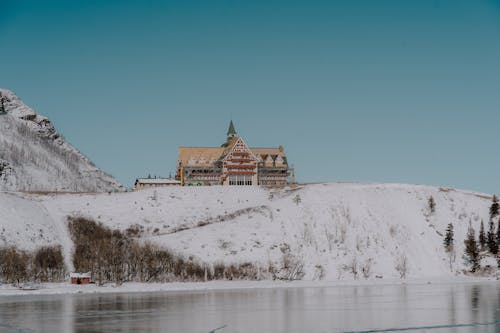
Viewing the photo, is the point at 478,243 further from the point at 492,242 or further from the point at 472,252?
the point at 472,252

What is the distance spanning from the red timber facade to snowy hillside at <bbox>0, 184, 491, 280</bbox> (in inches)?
790

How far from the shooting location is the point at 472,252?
81250 millimetres

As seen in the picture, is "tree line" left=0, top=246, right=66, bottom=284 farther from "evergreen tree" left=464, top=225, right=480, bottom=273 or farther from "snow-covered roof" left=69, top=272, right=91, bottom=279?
"evergreen tree" left=464, top=225, right=480, bottom=273

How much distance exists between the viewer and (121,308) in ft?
142

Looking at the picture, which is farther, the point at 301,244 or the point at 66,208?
the point at 66,208

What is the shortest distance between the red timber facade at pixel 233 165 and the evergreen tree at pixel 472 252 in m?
50.8

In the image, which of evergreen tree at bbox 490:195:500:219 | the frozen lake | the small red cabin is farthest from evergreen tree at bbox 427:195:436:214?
the small red cabin

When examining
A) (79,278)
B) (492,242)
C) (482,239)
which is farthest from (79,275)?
(492,242)

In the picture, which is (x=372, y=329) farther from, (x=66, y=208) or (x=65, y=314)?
Result: (x=66, y=208)

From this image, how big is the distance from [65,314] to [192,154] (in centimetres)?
9499

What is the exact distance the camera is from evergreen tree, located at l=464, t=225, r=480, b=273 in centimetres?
7969

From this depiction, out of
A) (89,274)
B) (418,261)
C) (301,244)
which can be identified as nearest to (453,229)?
(418,261)

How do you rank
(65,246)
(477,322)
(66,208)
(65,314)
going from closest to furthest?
(477,322), (65,314), (65,246), (66,208)

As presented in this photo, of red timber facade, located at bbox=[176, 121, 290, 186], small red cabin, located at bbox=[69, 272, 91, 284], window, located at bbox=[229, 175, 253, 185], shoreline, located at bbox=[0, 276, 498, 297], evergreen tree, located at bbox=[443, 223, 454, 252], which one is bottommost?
shoreline, located at bbox=[0, 276, 498, 297]
